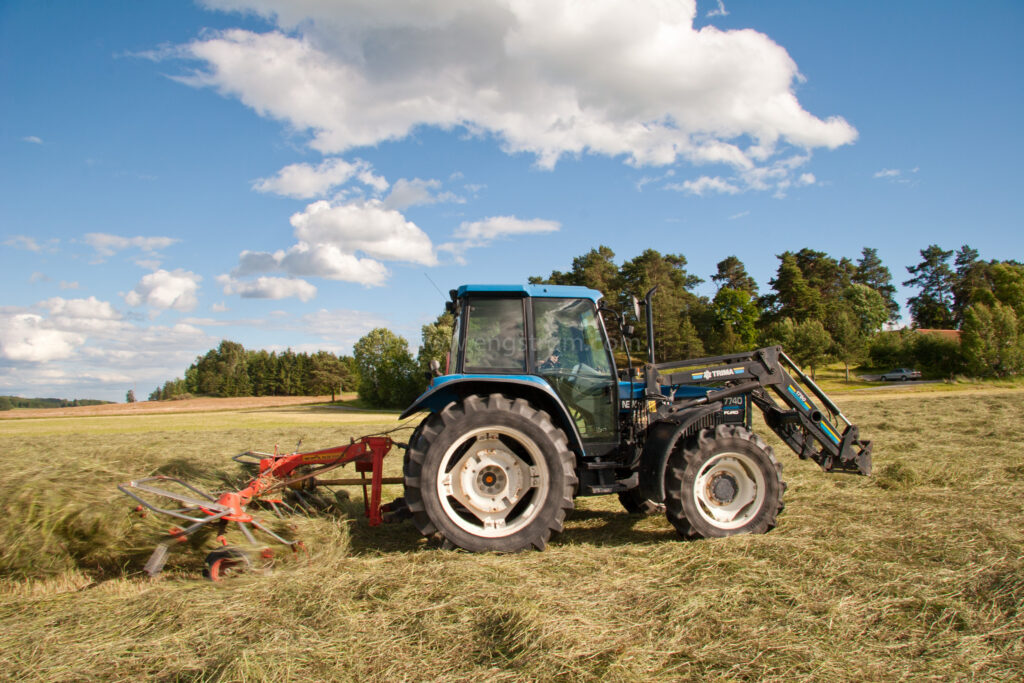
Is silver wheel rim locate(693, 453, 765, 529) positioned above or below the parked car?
above

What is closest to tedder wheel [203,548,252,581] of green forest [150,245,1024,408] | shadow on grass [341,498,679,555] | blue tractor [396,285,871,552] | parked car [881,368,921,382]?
shadow on grass [341,498,679,555]

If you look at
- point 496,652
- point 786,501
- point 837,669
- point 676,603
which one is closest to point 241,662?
point 496,652

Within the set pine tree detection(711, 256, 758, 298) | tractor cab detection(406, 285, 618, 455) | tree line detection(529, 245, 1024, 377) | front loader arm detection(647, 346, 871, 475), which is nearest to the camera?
tractor cab detection(406, 285, 618, 455)

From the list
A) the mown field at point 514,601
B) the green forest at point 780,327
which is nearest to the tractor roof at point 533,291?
the mown field at point 514,601

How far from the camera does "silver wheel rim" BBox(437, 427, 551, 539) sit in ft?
15.3

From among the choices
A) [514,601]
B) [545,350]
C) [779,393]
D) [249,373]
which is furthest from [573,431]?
[249,373]

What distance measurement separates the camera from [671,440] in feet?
15.9

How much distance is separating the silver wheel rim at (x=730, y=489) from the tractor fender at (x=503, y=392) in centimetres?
109

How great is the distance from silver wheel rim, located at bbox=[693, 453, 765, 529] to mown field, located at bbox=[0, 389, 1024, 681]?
0.32 metres

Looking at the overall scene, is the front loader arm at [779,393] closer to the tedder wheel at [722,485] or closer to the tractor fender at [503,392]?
the tedder wheel at [722,485]

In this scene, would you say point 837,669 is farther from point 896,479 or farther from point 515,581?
point 896,479

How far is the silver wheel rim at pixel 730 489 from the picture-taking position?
4.94m

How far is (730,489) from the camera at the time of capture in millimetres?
5000

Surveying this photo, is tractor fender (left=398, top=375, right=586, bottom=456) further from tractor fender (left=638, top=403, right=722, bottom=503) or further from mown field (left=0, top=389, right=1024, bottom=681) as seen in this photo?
mown field (left=0, top=389, right=1024, bottom=681)
